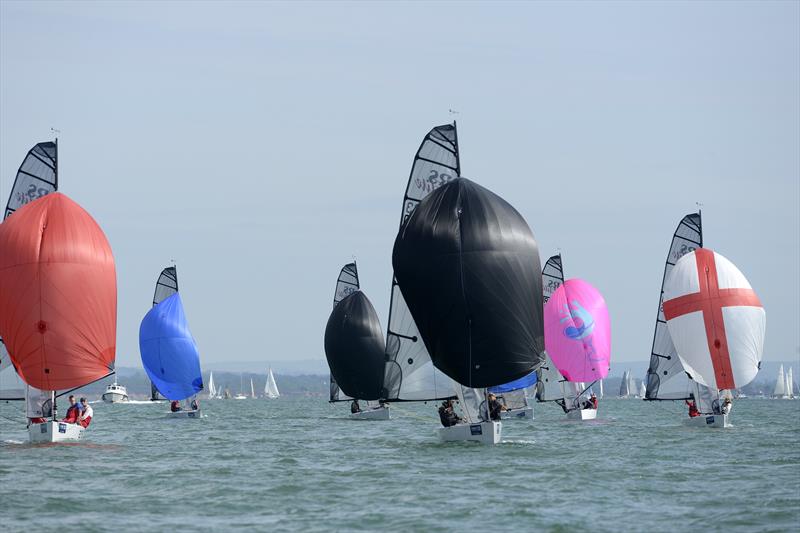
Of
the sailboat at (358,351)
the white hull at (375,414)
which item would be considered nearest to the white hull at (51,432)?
the sailboat at (358,351)

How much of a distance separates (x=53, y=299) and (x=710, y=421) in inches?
963

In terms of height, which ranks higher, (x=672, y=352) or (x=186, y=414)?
(x=672, y=352)

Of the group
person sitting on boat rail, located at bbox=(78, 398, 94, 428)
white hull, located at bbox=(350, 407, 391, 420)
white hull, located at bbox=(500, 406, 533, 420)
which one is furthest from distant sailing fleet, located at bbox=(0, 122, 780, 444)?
white hull, located at bbox=(350, 407, 391, 420)

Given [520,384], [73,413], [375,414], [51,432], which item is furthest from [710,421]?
[51,432]

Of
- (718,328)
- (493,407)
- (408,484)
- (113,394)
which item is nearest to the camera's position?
(408,484)

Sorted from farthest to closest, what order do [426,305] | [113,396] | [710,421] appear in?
[113,396] → [710,421] → [426,305]

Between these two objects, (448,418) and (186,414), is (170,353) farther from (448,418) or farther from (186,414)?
(448,418)

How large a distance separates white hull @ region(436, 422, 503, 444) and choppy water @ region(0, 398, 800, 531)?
284 mm

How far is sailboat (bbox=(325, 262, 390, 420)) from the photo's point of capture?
58656 mm

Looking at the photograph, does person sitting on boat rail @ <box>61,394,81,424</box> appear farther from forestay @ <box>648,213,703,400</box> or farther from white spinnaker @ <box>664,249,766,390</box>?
forestay @ <box>648,213,703,400</box>

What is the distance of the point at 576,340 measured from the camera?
57.2 m

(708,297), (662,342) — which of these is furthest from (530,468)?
(662,342)

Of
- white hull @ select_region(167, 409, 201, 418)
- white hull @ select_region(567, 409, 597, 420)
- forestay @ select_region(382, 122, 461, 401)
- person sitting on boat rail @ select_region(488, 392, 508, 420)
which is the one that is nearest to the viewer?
person sitting on boat rail @ select_region(488, 392, 508, 420)

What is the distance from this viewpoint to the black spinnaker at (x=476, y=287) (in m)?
33.8
